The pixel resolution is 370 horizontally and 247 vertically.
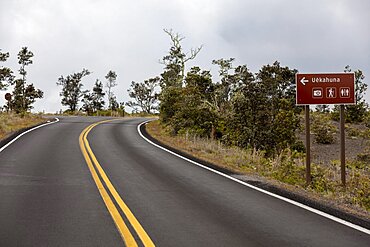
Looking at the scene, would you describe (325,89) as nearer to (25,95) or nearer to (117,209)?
(117,209)

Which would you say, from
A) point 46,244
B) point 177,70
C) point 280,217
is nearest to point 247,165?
point 280,217

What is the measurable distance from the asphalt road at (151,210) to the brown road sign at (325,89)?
125 inches

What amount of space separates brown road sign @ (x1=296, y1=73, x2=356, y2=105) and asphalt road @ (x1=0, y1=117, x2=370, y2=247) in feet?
10.4

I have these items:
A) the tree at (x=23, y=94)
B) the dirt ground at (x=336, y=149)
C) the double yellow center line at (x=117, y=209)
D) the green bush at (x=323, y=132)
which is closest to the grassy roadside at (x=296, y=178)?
the double yellow center line at (x=117, y=209)

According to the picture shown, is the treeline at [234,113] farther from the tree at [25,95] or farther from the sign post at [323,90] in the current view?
the tree at [25,95]

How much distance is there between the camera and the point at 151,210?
25.6ft

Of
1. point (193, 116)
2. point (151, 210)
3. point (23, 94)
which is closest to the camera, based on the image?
point (151, 210)

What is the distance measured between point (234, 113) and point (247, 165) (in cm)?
806

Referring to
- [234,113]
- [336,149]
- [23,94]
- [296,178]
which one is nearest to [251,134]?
[234,113]

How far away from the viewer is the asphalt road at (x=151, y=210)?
6117 millimetres

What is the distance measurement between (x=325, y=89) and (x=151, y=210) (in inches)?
250

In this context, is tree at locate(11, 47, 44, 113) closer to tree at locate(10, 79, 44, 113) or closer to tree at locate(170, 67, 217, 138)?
tree at locate(10, 79, 44, 113)

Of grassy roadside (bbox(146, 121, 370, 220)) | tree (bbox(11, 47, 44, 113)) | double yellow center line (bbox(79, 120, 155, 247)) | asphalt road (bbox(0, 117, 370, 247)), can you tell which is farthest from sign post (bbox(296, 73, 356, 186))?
tree (bbox(11, 47, 44, 113))

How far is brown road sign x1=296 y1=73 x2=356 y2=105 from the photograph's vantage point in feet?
36.9
